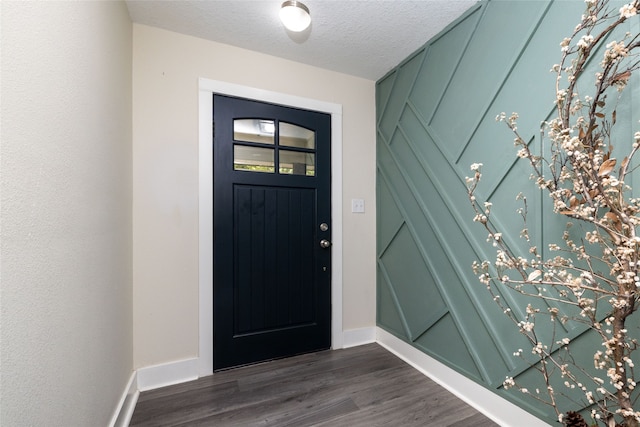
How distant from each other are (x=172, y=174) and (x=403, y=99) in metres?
1.87

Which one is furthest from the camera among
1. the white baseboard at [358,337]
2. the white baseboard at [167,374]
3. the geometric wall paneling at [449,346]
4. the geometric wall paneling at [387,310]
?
the white baseboard at [358,337]

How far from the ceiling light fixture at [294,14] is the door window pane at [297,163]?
2.90 feet

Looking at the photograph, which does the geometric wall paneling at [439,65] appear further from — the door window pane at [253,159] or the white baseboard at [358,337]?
the white baseboard at [358,337]

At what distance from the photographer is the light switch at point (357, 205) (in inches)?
95.8

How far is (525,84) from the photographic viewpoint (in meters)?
1.37

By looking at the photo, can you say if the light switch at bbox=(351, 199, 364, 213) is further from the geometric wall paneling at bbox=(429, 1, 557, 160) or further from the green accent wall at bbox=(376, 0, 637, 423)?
the geometric wall paneling at bbox=(429, 1, 557, 160)

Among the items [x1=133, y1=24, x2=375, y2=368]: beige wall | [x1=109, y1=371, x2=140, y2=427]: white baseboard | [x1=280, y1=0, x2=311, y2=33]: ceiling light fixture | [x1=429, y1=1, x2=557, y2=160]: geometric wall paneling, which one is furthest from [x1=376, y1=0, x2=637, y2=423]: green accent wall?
[x1=109, y1=371, x2=140, y2=427]: white baseboard

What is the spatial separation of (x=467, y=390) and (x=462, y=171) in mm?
1355

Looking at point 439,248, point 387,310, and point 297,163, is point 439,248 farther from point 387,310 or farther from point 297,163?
point 297,163

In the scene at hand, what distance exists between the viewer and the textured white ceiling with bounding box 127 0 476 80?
5.40ft

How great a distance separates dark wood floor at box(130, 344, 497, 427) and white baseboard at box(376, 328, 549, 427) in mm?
48

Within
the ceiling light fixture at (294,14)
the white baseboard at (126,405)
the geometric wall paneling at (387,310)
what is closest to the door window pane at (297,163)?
the ceiling light fixture at (294,14)

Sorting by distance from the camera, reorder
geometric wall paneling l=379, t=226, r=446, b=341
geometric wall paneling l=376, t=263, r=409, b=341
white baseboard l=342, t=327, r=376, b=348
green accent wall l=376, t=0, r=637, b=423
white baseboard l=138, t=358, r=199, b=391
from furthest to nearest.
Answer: white baseboard l=342, t=327, r=376, b=348 → geometric wall paneling l=376, t=263, r=409, b=341 → geometric wall paneling l=379, t=226, r=446, b=341 → white baseboard l=138, t=358, r=199, b=391 → green accent wall l=376, t=0, r=637, b=423

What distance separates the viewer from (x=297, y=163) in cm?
227
